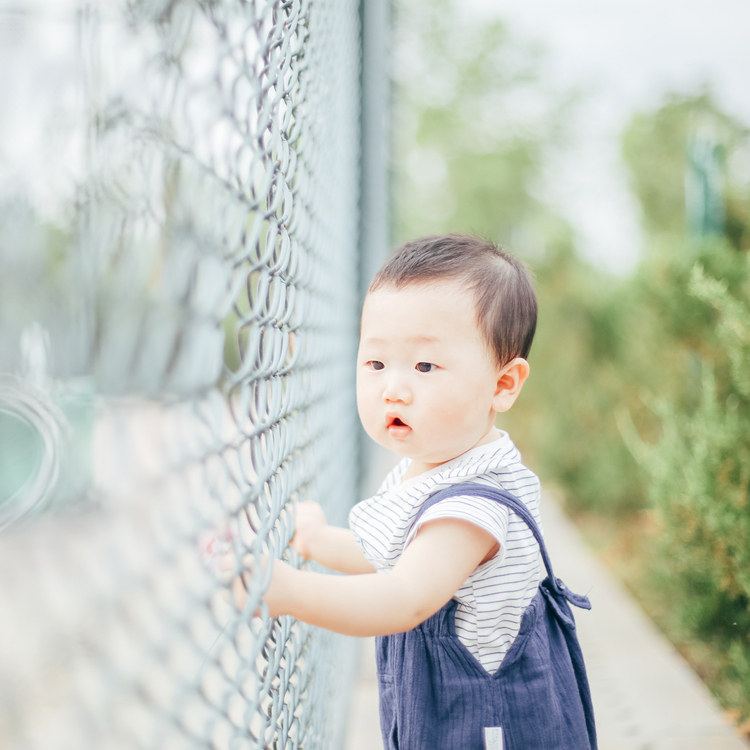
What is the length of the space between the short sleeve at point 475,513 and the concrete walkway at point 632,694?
1461 mm

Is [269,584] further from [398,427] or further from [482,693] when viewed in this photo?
[482,693]

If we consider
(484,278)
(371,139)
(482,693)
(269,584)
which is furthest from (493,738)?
(371,139)

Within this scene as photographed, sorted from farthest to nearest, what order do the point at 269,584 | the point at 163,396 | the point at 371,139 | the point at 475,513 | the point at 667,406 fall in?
the point at 371,139, the point at 667,406, the point at 475,513, the point at 269,584, the point at 163,396

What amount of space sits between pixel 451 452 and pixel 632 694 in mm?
1931

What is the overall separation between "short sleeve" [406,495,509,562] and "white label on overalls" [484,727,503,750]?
0.28 m

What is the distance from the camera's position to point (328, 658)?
74.3 inches

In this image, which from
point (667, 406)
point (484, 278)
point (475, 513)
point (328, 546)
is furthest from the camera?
point (667, 406)

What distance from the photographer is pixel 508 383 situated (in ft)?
3.96

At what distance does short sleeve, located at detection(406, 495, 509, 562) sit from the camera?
1.04m

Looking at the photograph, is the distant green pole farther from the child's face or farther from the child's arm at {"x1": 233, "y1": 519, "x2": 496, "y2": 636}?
the child's arm at {"x1": 233, "y1": 519, "x2": 496, "y2": 636}

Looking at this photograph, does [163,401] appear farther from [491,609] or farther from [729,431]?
[729,431]

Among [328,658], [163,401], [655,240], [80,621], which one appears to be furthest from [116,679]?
[655,240]

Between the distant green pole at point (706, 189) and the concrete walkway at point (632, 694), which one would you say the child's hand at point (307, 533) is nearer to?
the concrete walkway at point (632, 694)

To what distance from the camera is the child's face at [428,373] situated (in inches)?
43.9
